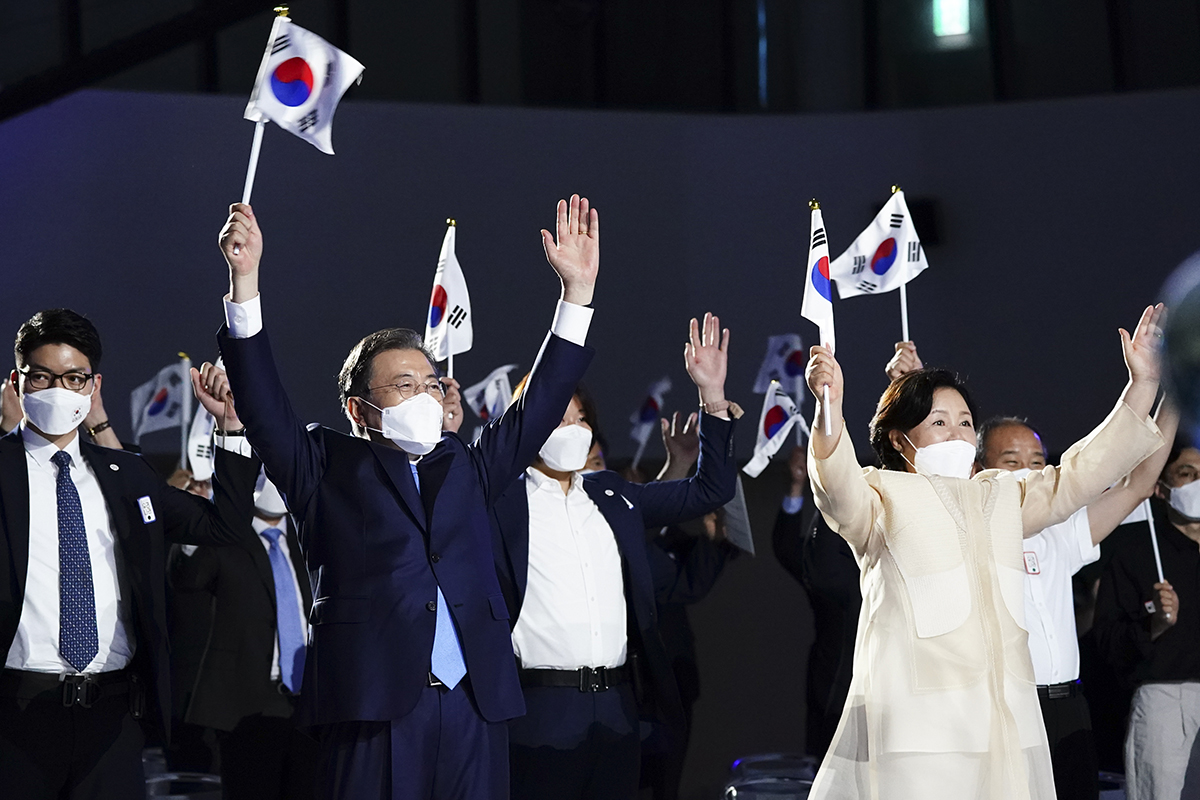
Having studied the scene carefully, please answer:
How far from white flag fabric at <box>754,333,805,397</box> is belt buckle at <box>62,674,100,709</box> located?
4570mm

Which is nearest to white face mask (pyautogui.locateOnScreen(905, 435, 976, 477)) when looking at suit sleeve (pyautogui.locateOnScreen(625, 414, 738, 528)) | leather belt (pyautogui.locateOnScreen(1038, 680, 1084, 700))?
suit sleeve (pyautogui.locateOnScreen(625, 414, 738, 528))

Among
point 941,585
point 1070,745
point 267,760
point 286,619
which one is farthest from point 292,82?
point 1070,745

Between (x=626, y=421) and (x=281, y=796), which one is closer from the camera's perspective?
(x=281, y=796)

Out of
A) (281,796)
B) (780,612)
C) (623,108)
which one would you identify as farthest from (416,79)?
(281,796)

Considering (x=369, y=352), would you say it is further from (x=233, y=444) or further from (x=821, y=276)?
(x=821, y=276)

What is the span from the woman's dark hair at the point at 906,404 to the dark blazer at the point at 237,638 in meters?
2.38

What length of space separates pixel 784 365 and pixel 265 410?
4.88 m

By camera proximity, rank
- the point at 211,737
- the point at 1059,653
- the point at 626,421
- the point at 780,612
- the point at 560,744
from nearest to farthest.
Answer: the point at 560,744 < the point at 1059,653 < the point at 211,737 < the point at 780,612 < the point at 626,421

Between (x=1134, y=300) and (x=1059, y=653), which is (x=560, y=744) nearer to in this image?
(x=1059, y=653)

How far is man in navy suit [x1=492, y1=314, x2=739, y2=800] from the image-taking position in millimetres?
3330

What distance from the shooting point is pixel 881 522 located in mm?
2814

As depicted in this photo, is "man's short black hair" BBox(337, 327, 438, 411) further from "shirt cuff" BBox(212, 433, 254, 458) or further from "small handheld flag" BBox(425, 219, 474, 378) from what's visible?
"small handheld flag" BBox(425, 219, 474, 378)

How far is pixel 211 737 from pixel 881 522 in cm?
412

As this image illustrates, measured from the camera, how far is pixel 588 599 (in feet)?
11.4
